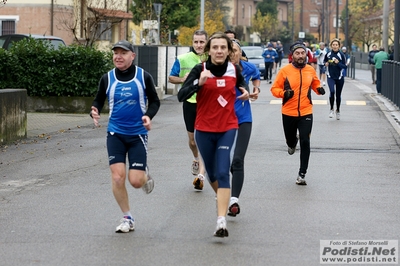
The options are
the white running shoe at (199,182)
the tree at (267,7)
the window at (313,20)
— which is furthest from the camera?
the window at (313,20)

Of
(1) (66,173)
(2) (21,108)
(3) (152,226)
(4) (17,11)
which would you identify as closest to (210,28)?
(4) (17,11)

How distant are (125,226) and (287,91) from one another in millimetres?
3902

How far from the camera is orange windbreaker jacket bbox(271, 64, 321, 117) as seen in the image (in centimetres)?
1150

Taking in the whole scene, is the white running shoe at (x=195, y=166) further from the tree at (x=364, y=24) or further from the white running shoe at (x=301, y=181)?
the tree at (x=364, y=24)

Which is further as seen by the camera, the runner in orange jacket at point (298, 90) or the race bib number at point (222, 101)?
the runner in orange jacket at point (298, 90)

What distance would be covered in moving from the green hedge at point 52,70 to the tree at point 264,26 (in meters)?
76.4

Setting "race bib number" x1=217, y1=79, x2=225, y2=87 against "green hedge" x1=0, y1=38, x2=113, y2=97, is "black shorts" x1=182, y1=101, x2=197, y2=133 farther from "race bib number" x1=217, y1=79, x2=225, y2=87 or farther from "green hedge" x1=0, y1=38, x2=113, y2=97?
"green hedge" x1=0, y1=38, x2=113, y2=97

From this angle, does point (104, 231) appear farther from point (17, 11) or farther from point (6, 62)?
point (17, 11)

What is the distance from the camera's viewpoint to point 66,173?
1241 centimetres

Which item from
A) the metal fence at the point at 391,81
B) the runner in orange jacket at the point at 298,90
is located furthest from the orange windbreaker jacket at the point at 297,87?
the metal fence at the point at 391,81

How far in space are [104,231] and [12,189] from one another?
10.1 feet

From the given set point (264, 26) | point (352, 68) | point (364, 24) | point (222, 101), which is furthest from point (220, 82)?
point (264, 26)

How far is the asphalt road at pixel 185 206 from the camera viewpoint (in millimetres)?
7409

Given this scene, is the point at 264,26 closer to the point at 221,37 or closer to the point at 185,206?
the point at 185,206
